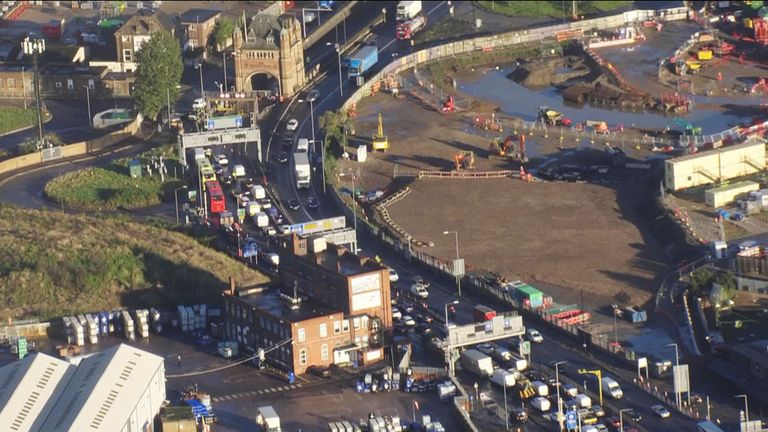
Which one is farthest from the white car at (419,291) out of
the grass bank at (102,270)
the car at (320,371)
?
the car at (320,371)

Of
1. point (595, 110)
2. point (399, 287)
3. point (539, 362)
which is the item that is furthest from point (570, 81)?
point (539, 362)

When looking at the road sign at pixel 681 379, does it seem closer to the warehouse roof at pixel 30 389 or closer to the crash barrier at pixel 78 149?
the warehouse roof at pixel 30 389

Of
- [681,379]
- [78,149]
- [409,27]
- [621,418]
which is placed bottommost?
[621,418]

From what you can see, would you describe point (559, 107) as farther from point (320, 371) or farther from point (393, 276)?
point (320, 371)

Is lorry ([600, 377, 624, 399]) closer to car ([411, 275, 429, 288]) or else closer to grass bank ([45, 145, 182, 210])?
car ([411, 275, 429, 288])

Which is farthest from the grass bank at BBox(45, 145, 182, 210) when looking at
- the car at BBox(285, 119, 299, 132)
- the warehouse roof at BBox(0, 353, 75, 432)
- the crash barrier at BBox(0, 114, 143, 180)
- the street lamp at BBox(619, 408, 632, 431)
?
the street lamp at BBox(619, 408, 632, 431)

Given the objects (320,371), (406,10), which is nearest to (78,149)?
(406,10)

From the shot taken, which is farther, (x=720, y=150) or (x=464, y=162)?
(x=464, y=162)

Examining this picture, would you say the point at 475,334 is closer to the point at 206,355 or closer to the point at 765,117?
the point at 206,355
